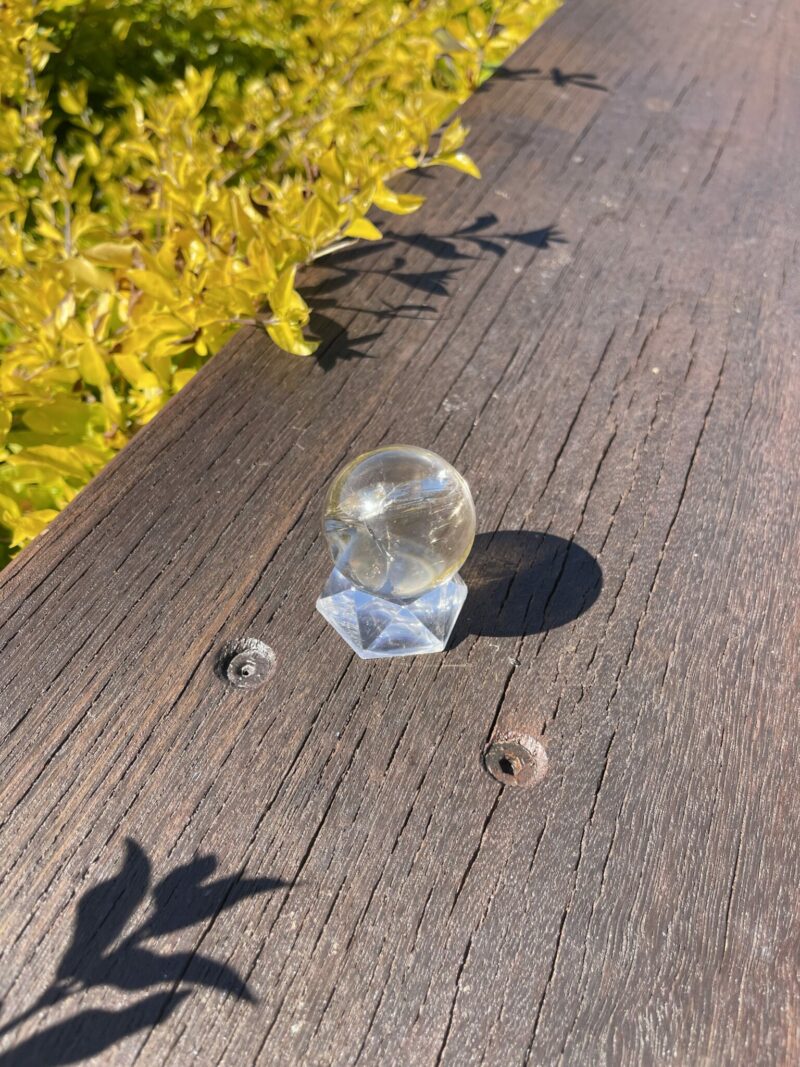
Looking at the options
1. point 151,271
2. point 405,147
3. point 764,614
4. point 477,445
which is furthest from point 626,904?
point 405,147

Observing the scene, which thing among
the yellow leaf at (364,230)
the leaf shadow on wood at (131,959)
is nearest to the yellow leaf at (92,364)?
the yellow leaf at (364,230)

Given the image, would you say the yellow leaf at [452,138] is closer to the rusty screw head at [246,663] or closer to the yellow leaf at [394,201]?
the yellow leaf at [394,201]

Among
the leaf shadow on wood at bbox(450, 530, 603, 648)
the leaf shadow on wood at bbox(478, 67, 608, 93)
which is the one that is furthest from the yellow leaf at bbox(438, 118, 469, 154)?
the leaf shadow on wood at bbox(450, 530, 603, 648)

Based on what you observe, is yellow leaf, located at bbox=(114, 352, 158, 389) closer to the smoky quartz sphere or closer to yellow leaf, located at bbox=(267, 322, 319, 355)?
yellow leaf, located at bbox=(267, 322, 319, 355)

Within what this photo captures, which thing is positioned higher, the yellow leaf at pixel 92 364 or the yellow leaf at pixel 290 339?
the yellow leaf at pixel 290 339

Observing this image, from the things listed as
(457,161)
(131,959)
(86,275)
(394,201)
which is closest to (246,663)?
(131,959)

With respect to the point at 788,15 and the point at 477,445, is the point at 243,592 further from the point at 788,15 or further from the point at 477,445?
the point at 788,15
